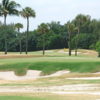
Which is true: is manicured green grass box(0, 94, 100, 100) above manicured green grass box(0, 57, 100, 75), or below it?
below

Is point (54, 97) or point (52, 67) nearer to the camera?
point (54, 97)

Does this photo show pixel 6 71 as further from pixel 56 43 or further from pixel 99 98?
pixel 56 43

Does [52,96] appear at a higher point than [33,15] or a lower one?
lower

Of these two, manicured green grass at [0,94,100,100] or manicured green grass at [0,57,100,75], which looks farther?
manicured green grass at [0,57,100,75]

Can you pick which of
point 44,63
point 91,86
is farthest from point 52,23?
point 91,86

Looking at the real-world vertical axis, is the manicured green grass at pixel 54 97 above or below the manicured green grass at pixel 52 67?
below

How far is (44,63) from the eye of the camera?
39.5 metres

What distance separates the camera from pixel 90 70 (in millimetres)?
36438

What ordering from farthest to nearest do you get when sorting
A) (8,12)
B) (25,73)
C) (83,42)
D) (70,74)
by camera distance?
(83,42), (8,12), (25,73), (70,74)

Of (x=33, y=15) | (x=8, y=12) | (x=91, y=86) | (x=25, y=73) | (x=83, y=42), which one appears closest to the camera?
(x=91, y=86)

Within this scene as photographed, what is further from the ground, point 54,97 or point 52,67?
point 52,67

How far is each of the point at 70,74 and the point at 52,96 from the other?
1581 centimetres

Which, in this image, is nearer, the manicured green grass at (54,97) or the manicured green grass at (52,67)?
the manicured green grass at (54,97)

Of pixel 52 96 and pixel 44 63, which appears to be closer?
pixel 52 96
